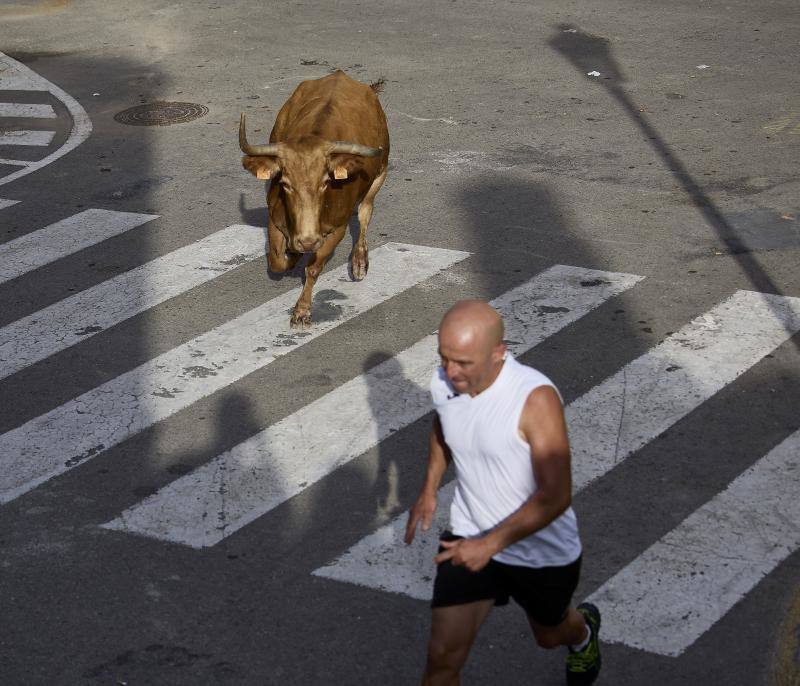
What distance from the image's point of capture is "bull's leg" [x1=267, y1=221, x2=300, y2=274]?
33.6 feet

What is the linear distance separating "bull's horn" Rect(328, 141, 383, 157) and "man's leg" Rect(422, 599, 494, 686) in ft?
17.5

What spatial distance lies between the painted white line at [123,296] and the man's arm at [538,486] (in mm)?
5448

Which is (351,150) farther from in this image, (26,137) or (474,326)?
(26,137)

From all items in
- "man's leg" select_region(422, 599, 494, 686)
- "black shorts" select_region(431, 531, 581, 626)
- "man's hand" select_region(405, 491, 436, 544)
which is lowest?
"man's leg" select_region(422, 599, 494, 686)

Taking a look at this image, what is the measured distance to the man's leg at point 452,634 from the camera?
4.97 meters

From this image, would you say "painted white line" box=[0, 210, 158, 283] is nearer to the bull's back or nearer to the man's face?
the bull's back

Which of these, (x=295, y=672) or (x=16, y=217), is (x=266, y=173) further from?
(x=295, y=672)

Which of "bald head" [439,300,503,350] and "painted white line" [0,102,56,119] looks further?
"painted white line" [0,102,56,119]

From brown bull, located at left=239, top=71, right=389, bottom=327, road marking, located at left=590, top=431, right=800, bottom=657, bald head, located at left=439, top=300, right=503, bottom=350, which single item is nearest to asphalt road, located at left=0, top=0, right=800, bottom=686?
road marking, located at left=590, top=431, right=800, bottom=657

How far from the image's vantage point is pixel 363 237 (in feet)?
36.0

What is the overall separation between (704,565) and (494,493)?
2059 millimetres

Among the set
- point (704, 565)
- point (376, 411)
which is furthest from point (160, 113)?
point (704, 565)

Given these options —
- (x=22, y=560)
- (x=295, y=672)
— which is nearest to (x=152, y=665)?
(x=295, y=672)

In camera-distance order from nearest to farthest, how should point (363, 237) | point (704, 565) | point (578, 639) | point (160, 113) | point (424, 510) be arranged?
point (424, 510)
point (578, 639)
point (704, 565)
point (363, 237)
point (160, 113)
